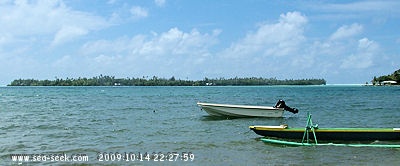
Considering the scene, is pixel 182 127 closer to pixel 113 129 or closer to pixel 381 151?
pixel 113 129

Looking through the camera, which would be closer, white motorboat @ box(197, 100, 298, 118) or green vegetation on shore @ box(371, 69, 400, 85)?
white motorboat @ box(197, 100, 298, 118)

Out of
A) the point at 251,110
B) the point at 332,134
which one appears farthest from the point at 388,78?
the point at 332,134

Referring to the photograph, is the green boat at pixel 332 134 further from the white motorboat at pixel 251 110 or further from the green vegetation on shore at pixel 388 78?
the green vegetation on shore at pixel 388 78

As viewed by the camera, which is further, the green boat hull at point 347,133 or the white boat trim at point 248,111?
the white boat trim at point 248,111

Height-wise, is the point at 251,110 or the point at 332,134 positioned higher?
the point at 251,110

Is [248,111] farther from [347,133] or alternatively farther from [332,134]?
[347,133]

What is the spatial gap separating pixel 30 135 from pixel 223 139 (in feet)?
32.4

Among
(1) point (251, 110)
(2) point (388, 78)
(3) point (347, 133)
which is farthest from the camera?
(2) point (388, 78)

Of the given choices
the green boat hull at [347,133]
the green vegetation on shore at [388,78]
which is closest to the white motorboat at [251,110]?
the green boat hull at [347,133]

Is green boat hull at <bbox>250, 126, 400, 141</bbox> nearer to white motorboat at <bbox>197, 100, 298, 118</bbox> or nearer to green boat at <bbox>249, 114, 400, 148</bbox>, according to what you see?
green boat at <bbox>249, 114, 400, 148</bbox>

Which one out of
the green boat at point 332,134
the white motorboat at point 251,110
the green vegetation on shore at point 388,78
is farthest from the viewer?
the green vegetation on shore at point 388,78

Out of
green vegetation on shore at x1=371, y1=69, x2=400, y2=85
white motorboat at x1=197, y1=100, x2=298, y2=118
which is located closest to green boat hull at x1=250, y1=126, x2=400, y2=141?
white motorboat at x1=197, y1=100, x2=298, y2=118

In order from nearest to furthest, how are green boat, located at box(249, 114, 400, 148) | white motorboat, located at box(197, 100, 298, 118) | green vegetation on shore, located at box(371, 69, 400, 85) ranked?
green boat, located at box(249, 114, 400, 148)
white motorboat, located at box(197, 100, 298, 118)
green vegetation on shore, located at box(371, 69, 400, 85)

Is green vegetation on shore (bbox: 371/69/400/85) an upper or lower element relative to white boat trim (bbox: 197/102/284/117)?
upper
